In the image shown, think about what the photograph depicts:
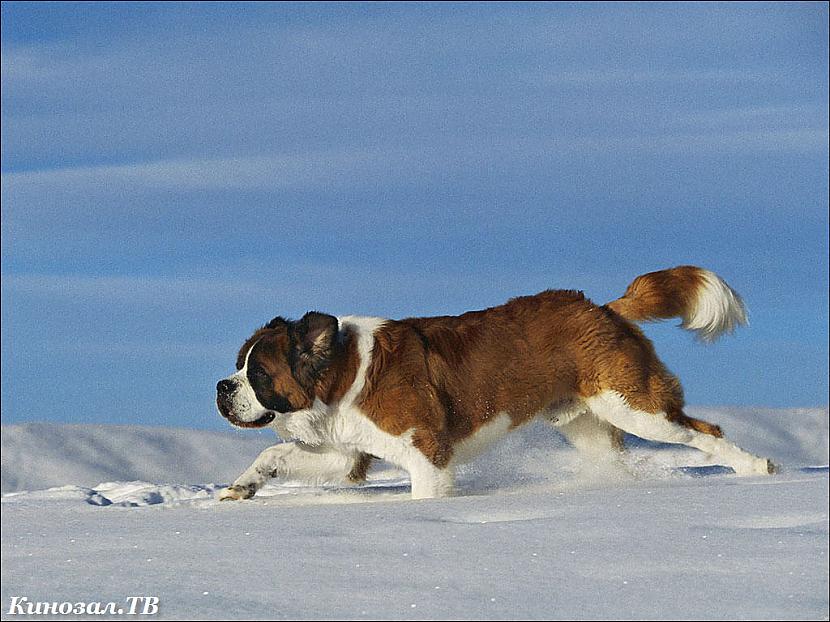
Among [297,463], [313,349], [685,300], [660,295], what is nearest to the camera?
[313,349]

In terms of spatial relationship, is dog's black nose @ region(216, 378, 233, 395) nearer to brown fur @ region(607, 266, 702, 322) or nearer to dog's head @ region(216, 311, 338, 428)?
dog's head @ region(216, 311, 338, 428)

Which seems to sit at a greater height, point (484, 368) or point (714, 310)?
point (714, 310)

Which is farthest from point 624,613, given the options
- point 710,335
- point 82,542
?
point 710,335

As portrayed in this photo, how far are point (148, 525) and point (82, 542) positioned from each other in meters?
0.55

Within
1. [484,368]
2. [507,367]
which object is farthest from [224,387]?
[507,367]

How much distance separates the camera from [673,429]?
7270 mm

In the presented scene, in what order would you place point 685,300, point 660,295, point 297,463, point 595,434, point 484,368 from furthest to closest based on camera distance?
point 685,300
point 660,295
point 595,434
point 297,463
point 484,368

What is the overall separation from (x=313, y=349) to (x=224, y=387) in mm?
644

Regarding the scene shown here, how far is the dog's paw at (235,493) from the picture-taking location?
7.07 meters

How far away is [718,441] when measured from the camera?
7234 mm

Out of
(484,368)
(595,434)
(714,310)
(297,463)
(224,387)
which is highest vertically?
(714,310)

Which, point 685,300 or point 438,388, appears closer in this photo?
point 438,388

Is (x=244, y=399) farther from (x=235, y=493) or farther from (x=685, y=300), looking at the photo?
(x=685, y=300)

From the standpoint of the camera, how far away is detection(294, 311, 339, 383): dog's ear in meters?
7.00
